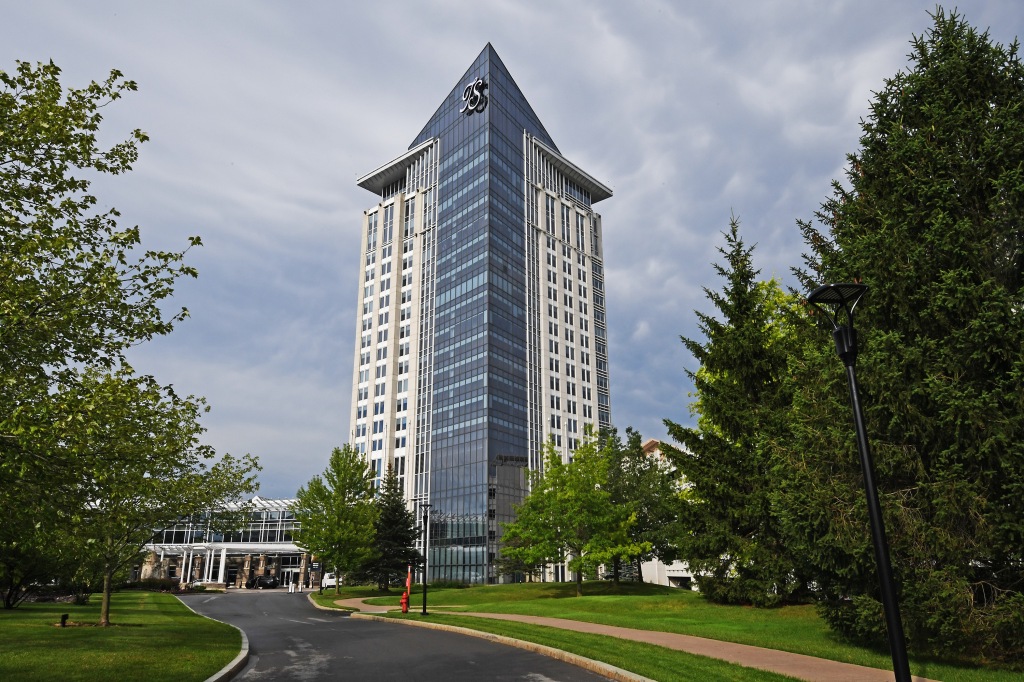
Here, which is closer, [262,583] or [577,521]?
[577,521]

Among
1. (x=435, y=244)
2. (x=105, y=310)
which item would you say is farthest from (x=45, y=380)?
(x=435, y=244)

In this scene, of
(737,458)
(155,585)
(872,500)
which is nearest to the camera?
(872,500)

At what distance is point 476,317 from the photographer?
88.2 m

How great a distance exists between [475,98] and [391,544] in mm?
72305

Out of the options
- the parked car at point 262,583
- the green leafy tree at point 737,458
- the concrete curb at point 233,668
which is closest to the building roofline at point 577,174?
the parked car at point 262,583

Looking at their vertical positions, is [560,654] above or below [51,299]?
below

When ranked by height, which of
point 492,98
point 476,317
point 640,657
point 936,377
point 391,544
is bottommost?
point 640,657

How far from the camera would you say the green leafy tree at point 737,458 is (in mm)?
25469

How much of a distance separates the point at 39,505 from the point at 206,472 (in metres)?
17.6

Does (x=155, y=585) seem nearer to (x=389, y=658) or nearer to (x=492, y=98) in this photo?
(x=389, y=658)

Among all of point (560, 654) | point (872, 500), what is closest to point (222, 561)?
point (560, 654)

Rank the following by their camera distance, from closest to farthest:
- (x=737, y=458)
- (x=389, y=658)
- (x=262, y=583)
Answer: (x=389, y=658) < (x=737, y=458) < (x=262, y=583)

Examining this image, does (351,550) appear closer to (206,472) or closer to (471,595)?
(471,595)

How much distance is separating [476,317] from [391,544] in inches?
1616
